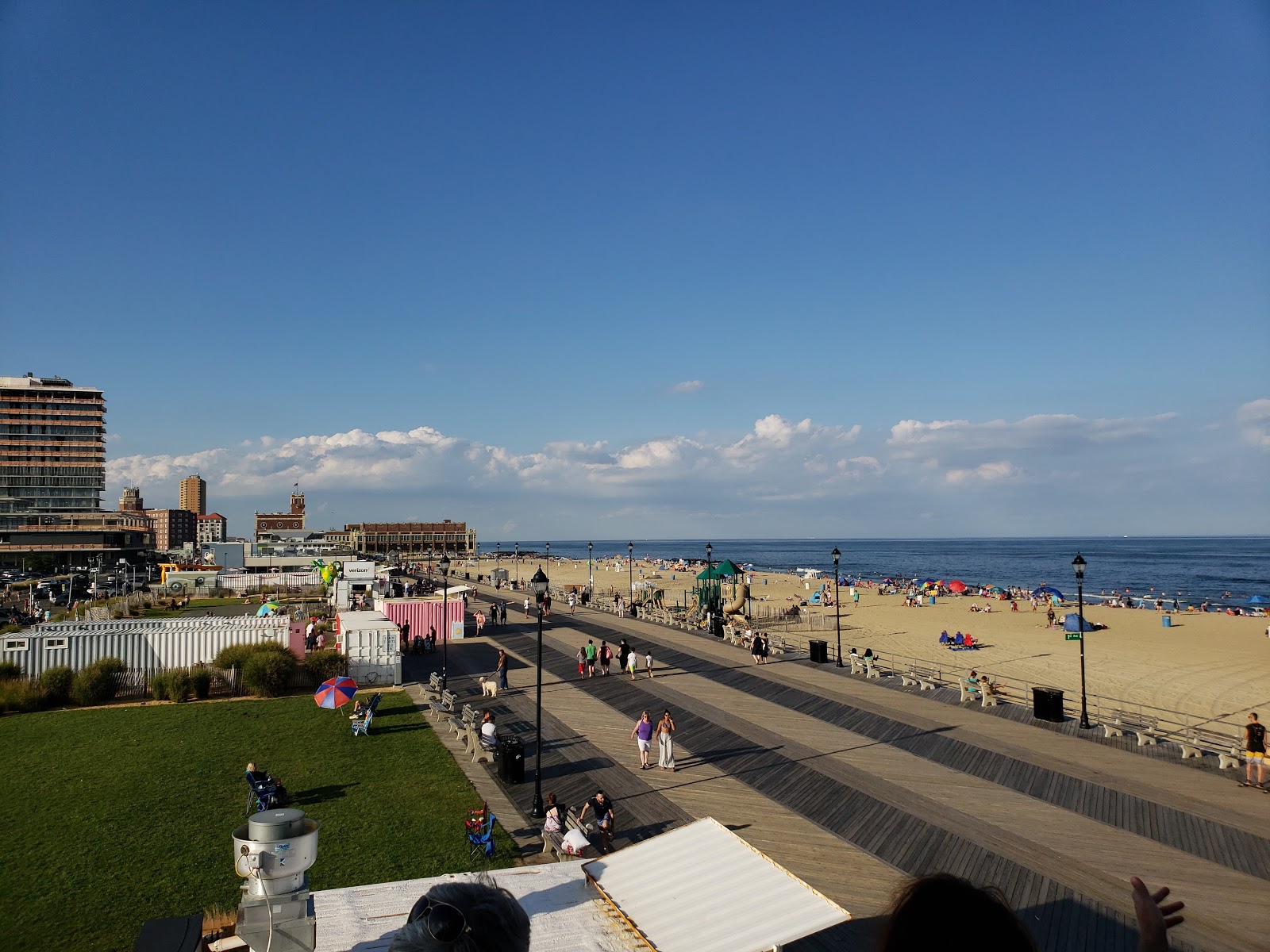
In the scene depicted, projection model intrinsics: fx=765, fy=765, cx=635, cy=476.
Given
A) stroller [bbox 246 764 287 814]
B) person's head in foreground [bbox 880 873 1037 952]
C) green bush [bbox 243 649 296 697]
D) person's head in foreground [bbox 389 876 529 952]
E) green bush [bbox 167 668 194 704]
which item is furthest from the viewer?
green bush [bbox 243 649 296 697]

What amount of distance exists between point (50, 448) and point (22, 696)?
117259 millimetres

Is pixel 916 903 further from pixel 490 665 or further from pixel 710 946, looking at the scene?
pixel 490 665

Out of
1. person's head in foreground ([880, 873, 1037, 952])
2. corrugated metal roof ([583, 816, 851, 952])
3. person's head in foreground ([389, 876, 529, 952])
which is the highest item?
person's head in foreground ([880, 873, 1037, 952])

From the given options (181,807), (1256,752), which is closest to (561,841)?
(181,807)

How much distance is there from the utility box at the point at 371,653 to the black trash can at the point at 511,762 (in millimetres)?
11833

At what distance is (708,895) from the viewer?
29.5 feet

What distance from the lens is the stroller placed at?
1449 cm

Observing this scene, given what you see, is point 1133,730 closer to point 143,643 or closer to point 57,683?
point 143,643

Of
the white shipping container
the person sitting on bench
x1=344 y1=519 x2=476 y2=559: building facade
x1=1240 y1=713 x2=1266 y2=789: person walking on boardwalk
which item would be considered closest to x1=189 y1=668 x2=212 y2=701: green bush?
the white shipping container

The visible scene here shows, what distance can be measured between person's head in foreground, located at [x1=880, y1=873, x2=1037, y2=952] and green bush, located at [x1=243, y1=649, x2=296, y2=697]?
90.7ft

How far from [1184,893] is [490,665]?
78.1ft

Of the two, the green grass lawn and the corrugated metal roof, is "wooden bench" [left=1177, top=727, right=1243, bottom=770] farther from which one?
the green grass lawn

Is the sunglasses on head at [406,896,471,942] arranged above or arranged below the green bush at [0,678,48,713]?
above

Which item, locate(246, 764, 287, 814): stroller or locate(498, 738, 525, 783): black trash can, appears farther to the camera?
locate(498, 738, 525, 783): black trash can
